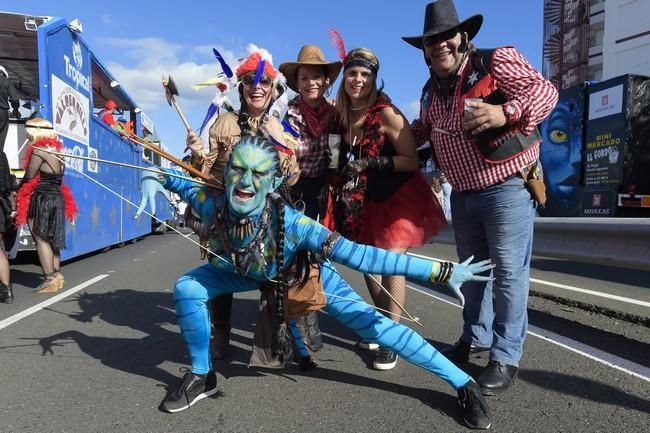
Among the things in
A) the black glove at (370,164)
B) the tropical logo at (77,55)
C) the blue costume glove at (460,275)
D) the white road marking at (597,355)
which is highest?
the tropical logo at (77,55)

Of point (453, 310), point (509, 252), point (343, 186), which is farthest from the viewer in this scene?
point (453, 310)

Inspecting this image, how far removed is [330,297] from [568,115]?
33.8 feet

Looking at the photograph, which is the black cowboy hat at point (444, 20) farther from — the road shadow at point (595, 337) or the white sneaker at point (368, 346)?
the road shadow at point (595, 337)

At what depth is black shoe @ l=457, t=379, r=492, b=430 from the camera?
7.33 ft

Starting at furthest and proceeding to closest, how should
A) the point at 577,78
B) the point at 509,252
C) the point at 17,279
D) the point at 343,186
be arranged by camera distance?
the point at 577,78
the point at 17,279
the point at 343,186
the point at 509,252

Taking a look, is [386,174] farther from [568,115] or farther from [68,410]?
[568,115]

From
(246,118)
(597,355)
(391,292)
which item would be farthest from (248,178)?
(597,355)

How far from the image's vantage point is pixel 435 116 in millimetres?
3012

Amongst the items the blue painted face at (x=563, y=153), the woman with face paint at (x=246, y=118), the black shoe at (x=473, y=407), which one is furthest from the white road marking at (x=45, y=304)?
the blue painted face at (x=563, y=153)

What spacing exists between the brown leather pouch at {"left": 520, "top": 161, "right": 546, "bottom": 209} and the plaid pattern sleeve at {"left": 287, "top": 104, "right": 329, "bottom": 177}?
1.22m

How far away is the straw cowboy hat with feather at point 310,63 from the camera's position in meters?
3.27

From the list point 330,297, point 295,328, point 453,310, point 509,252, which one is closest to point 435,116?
point 509,252

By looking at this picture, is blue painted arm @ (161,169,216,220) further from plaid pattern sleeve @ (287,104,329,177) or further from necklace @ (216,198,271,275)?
plaid pattern sleeve @ (287,104,329,177)

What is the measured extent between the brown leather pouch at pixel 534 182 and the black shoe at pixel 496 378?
92 centimetres
